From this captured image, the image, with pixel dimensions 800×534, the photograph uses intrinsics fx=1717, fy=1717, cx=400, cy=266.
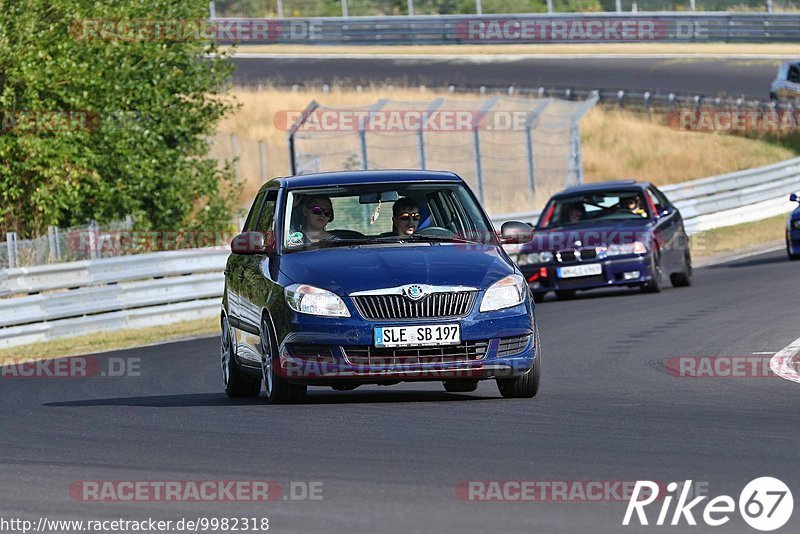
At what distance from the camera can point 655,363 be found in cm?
1384

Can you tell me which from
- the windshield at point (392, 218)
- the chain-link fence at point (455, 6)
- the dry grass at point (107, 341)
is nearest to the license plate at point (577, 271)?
the dry grass at point (107, 341)

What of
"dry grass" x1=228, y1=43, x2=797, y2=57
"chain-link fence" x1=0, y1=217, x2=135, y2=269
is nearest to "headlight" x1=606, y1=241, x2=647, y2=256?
"chain-link fence" x1=0, y1=217, x2=135, y2=269

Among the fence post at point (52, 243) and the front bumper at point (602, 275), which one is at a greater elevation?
the fence post at point (52, 243)

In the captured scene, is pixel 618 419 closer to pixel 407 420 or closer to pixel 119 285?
pixel 407 420

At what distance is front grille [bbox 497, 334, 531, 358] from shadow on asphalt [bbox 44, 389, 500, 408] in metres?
0.66

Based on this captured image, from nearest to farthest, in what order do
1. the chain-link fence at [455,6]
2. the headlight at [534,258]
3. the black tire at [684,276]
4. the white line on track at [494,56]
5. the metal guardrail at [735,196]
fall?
1. the headlight at [534,258]
2. the black tire at [684,276]
3. the metal guardrail at [735,196]
4. the white line on track at [494,56]
5. the chain-link fence at [455,6]

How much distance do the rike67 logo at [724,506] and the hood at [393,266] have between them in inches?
141

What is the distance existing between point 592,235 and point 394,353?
1141 cm

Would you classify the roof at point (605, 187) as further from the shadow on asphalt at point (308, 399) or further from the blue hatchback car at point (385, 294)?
the blue hatchback car at point (385, 294)

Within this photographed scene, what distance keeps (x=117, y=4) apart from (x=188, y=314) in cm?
664

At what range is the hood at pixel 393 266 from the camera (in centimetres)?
1062

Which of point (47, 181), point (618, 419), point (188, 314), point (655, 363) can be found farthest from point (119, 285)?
point (618, 419)

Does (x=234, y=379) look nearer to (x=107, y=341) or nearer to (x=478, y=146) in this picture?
(x=107, y=341)

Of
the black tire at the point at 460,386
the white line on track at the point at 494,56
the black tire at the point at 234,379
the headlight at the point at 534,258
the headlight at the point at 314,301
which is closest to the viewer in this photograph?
the headlight at the point at 314,301
